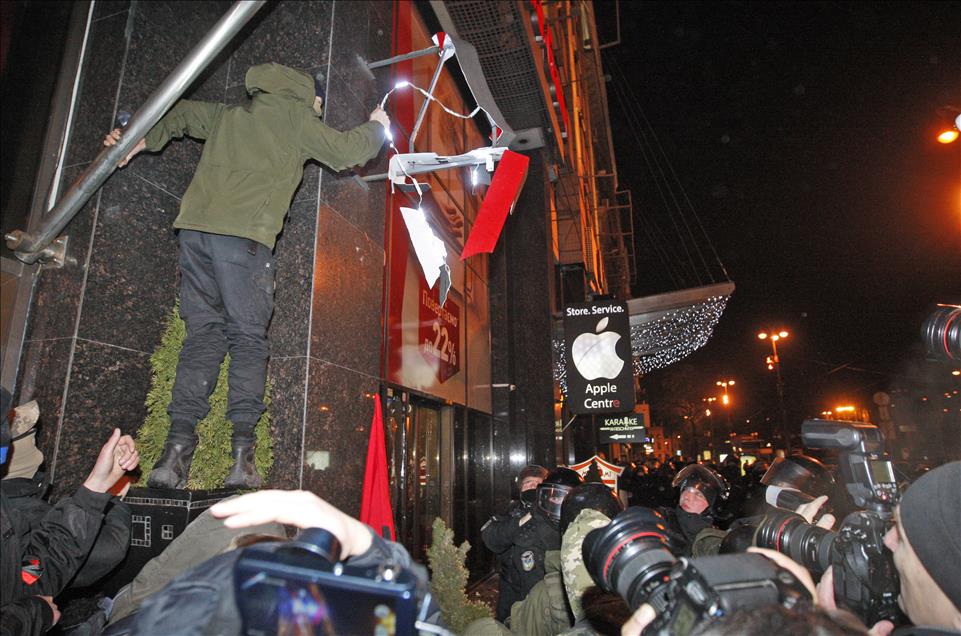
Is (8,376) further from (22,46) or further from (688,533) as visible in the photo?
(688,533)

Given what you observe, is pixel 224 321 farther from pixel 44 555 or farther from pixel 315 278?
pixel 44 555

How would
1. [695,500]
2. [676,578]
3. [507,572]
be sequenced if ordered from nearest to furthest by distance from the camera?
[676,578], [695,500], [507,572]

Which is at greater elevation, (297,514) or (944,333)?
(944,333)

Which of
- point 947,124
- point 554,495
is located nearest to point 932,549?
point 554,495

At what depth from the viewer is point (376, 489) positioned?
4.60 metres

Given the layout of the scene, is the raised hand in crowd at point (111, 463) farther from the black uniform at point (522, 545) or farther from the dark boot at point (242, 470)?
the black uniform at point (522, 545)

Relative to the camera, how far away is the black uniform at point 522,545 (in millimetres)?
4520

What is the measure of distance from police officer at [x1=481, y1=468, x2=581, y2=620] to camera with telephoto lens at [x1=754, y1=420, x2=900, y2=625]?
1.69 metres

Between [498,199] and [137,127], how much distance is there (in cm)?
241

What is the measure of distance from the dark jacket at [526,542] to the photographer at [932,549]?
2.84 meters

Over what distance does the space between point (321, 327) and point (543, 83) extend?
7.34 meters

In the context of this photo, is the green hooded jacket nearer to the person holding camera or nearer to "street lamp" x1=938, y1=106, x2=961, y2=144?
the person holding camera

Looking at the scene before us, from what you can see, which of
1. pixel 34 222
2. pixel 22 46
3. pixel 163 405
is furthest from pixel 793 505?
pixel 22 46

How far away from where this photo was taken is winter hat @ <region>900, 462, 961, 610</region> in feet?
5.04
